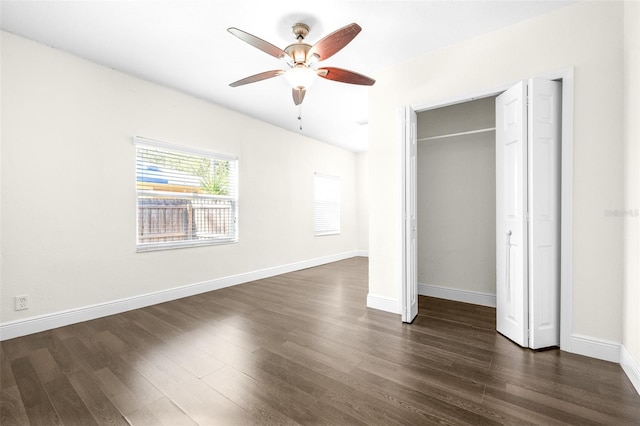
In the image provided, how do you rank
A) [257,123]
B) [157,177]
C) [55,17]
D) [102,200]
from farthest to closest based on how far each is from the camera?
1. [257,123]
2. [157,177]
3. [102,200]
4. [55,17]

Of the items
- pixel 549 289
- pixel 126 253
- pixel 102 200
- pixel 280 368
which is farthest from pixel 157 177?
pixel 549 289

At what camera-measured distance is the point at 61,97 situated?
116 inches

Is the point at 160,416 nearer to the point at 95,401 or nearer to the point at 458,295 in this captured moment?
the point at 95,401

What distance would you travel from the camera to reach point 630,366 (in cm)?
192

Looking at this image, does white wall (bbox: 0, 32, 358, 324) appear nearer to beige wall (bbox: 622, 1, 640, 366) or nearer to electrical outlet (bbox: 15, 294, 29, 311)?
electrical outlet (bbox: 15, 294, 29, 311)

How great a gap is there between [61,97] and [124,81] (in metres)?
0.68

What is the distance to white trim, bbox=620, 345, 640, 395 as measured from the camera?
181cm

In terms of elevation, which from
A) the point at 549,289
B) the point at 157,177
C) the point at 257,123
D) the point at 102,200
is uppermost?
the point at 257,123

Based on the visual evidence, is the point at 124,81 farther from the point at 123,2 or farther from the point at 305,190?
the point at 305,190

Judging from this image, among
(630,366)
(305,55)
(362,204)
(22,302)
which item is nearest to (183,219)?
(22,302)

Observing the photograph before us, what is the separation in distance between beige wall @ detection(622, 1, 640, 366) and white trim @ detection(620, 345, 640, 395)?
A: 0.03 m

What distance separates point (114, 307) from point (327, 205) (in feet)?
15.0

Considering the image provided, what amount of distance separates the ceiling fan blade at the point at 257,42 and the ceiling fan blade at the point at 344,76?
370 mm

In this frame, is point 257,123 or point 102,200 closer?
point 102,200
